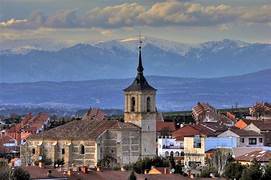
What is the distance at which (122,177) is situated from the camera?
52.5m

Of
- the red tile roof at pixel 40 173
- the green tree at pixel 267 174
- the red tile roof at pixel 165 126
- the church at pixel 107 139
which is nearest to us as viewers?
the red tile roof at pixel 40 173

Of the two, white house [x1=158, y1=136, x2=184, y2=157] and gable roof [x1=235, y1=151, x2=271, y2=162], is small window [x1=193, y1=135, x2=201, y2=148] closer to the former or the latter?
white house [x1=158, y1=136, x2=184, y2=157]

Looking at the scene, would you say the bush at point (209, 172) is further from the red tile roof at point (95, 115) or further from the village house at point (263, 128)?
the red tile roof at point (95, 115)

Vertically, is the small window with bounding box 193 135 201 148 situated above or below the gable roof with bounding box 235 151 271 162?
above

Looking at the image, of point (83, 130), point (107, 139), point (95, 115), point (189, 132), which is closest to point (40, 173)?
point (107, 139)

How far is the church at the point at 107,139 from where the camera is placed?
7688 cm

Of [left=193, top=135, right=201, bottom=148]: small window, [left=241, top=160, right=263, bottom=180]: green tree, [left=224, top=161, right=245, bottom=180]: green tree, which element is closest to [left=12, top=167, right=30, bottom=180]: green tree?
[left=241, top=160, right=263, bottom=180]: green tree

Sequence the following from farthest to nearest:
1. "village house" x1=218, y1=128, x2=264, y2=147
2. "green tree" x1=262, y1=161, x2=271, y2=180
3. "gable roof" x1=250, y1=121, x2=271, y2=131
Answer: "gable roof" x1=250, y1=121, x2=271, y2=131 < "village house" x1=218, y1=128, x2=264, y2=147 < "green tree" x1=262, y1=161, x2=271, y2=180

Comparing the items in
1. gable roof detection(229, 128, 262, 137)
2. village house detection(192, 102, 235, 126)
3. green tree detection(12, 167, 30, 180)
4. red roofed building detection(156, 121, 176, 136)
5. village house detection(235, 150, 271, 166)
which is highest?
village house detection(192, 102, 235, 126)

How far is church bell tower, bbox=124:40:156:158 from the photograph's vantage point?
79312 millimetres

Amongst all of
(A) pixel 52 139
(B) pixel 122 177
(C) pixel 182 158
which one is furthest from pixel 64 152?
(B) pixel 122 177

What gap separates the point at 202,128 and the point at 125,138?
876 cm

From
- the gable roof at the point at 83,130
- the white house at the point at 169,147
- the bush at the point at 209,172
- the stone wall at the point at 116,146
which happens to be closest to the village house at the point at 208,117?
the white house at the point at 169,147

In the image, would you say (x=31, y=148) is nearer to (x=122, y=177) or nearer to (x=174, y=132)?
(x=174, y=132)
